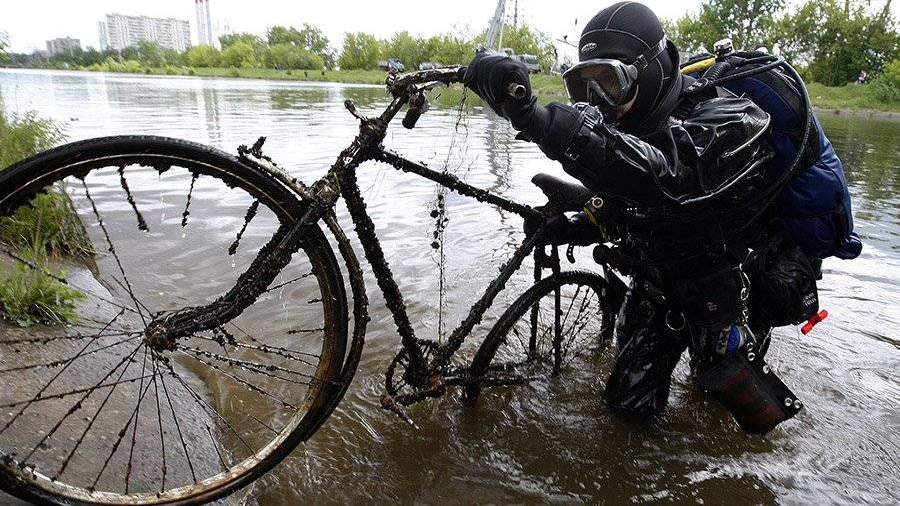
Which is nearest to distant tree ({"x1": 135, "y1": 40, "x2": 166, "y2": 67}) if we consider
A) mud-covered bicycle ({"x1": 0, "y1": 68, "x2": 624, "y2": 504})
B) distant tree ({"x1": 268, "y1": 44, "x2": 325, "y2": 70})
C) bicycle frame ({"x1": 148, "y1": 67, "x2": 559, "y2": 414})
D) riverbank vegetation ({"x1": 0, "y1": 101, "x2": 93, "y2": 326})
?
distant tree ({"x1": 268, "y1": 44, "x2": 325, "y2": 70})

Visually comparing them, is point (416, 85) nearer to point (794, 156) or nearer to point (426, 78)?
point (426, 78)

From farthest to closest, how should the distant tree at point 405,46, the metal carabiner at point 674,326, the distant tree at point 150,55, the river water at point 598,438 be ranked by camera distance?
the distant tree at point 150,55, the distant tree at point 405,46, the metal carabiner at point 674,326, the river water at point 598,438

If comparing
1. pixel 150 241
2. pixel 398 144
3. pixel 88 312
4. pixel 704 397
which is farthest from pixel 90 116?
pixel 704 397

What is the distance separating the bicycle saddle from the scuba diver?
93mm

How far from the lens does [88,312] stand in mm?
3486

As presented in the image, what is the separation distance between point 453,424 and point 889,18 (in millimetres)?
59624

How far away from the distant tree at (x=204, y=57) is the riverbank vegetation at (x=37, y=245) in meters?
133

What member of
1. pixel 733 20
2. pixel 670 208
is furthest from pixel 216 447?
pixel 733 20

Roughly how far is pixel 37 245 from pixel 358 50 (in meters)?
111

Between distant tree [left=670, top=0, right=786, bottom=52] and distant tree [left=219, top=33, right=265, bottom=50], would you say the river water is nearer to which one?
distant tree [left=670, top=0, right=786, bottom=52]

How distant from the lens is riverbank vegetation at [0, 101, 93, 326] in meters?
3.00

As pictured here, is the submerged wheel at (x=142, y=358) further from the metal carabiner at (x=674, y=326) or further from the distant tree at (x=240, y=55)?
the distant tree at (x=240, y=55)

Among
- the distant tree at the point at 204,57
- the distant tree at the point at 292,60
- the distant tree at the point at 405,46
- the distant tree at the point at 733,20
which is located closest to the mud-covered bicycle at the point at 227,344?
the distant tree at the point at 733,20

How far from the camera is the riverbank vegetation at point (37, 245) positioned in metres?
3.00
